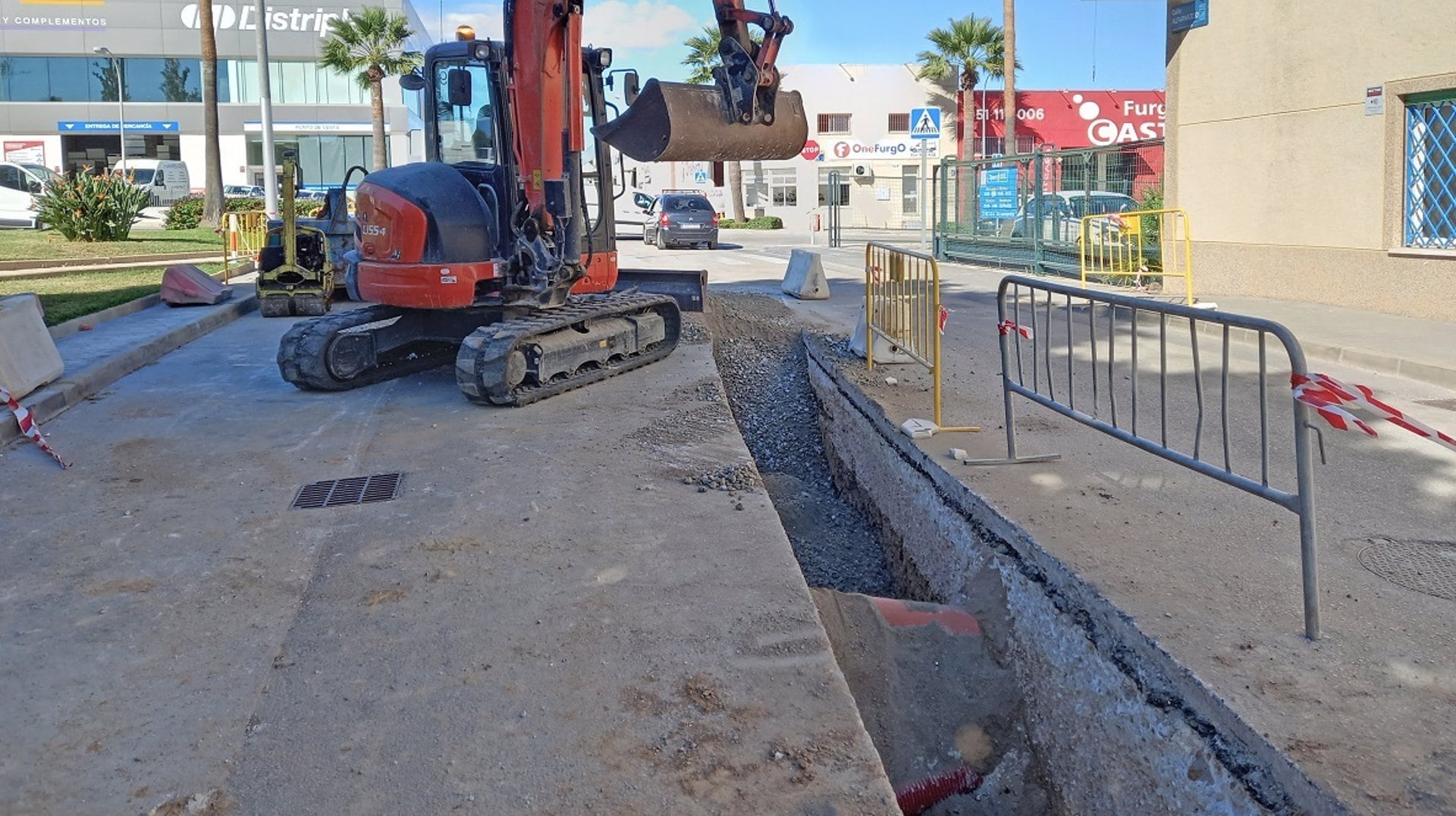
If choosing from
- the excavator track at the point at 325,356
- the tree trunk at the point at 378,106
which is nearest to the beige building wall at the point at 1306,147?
the excavator track at the point at 325,356

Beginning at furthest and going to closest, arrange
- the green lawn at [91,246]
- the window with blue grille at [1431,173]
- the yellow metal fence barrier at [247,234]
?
1. the yellow metal fence barrier at [247,234]
2. the green lawn at [91,246]
3. the window with blue grille at [1431,173]

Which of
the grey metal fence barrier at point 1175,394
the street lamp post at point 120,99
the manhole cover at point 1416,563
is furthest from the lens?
the street lamp post at point 120,99

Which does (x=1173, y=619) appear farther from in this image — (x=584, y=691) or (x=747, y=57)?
(x=747, y=57)

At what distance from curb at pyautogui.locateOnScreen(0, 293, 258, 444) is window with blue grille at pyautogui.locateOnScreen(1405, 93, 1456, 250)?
13.2 meters

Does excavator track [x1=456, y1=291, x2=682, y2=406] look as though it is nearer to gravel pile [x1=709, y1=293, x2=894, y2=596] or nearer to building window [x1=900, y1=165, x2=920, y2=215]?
gravel pile [x1=709, y1=293, x2=894, y2=596]

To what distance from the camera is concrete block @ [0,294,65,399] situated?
333 inches

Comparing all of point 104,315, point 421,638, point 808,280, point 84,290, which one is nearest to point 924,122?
point 808,280

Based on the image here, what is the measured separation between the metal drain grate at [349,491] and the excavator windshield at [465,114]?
143 inches

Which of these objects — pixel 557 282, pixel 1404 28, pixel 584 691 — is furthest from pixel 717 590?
pixel 1404 28

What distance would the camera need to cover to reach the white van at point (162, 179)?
163ft

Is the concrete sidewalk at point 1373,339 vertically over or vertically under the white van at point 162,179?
under

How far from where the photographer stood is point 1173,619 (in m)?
4.24

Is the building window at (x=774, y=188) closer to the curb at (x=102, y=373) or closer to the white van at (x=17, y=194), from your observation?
the white van at (x=17, y=194)

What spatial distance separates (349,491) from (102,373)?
480 cm
